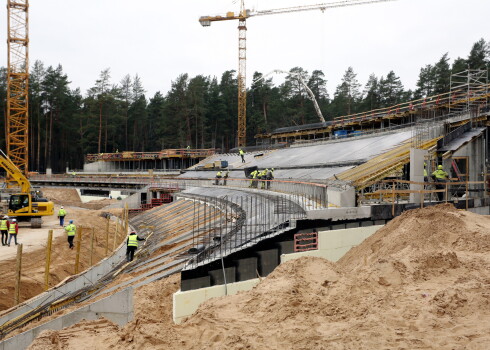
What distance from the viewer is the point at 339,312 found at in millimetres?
6539

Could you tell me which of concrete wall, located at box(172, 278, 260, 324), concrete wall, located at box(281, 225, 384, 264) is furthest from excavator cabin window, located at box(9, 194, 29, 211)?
concrete wall, located at box(281, 225, 384, 264)

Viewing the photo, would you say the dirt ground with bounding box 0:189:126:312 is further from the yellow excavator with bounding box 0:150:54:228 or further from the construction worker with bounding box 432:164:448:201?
the construction worker with bounding box 432:164:448:201

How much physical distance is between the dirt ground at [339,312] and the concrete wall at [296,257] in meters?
0.66

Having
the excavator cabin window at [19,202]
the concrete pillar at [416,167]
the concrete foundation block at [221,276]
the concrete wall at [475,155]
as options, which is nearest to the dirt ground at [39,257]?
the excavator cabin window at [19,202]

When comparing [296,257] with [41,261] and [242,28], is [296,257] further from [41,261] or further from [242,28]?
[242,28]

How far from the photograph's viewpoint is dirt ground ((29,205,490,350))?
5.49 metres

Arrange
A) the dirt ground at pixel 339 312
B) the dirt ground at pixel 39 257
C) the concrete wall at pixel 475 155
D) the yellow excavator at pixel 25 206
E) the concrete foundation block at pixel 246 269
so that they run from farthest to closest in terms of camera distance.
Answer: the yellow excavator at pixel 25 206
the concrete wall at pixel 475 155
the dirt ground at pixel 39 257
the concrete foundation block at pixel 246 269
the dirt ground at pixel 339 312

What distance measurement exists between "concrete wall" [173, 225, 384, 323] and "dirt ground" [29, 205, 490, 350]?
659 mm

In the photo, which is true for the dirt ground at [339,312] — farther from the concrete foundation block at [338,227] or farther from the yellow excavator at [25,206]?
Answer: the yellow excavator at [25,206]

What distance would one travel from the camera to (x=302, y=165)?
28469mm

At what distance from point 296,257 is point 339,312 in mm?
4277

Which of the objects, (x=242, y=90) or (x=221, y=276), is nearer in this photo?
(x=221, y=276)

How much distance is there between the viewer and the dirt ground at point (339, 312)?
18.0 ft

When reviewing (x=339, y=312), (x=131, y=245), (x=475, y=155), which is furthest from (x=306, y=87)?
(x=339, y=312)
